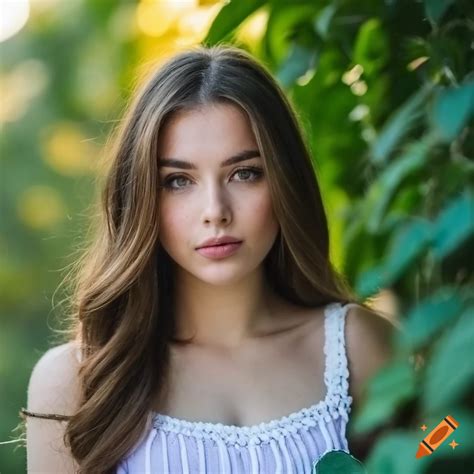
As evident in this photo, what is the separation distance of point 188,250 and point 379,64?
0.55 meters

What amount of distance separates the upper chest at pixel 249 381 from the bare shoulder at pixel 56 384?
0.21 m

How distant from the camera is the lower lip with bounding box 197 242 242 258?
1865mm

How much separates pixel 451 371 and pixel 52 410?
1387 mm

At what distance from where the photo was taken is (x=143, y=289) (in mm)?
2047

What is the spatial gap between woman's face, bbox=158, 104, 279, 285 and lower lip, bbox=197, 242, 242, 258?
0.04 ft

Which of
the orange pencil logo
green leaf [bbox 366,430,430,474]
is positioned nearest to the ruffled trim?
the orange pencil logo

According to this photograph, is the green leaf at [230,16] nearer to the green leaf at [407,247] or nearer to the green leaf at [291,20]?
the green leaf at [291,20]

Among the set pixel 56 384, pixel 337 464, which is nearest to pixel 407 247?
pixel 337 464

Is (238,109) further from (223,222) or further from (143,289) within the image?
(143,289)

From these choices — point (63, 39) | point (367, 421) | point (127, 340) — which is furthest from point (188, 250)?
point (63, 39)

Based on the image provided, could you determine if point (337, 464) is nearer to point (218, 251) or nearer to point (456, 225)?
point (456, 225)

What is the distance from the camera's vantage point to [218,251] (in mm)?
1869

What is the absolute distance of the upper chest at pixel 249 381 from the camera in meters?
1.98

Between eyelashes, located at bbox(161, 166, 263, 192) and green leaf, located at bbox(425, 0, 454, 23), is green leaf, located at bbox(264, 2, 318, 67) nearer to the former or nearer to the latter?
eyelashes, located at bbox(161, 166, 263, 192)
